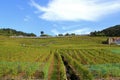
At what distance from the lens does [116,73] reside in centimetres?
3228

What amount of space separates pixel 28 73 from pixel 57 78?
428 cm

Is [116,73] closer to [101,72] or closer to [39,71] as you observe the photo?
[101,72]

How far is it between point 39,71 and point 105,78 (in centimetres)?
716

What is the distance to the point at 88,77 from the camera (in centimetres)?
2914

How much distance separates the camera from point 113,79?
29188 millimetres

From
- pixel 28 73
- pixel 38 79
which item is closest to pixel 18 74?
pixel 28 73

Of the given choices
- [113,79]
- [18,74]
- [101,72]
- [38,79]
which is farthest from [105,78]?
[18,74]

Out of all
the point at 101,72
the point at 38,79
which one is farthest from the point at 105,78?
the point at 38,79

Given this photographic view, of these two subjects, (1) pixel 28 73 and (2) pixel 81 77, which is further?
(1) pixel 28 73

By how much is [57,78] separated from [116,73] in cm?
616

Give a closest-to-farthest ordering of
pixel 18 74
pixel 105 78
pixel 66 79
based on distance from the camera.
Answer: pixel 66 79 → pixel 105 78 → pixel 18 74

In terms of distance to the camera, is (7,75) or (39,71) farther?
(39,71)

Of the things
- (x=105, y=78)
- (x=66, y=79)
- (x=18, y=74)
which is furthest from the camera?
(x=18, y=74)

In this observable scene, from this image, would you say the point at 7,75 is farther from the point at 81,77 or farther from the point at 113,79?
the point at 113,79
